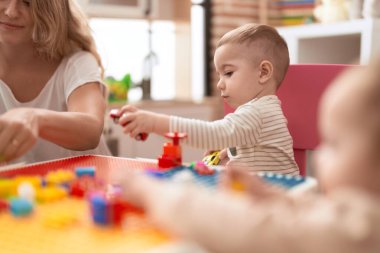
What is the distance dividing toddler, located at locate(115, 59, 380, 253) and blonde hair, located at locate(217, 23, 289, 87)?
0.70 meters

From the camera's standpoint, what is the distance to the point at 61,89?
52.5 inches

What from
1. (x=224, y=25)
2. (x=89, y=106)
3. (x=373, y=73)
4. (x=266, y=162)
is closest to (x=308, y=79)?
(x=266, y=162)

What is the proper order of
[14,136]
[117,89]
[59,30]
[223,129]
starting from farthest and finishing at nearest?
1. [117,89]
2. [59,30]
3. [223,129]
4. [14,136]

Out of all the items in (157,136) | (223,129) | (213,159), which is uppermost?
(223,129)

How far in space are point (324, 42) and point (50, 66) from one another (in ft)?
4.26

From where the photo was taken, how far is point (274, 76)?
1.18m

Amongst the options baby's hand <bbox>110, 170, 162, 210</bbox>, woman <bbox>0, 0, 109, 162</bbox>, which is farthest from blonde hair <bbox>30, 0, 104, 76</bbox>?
baby's hand <bbox>110, 170, 162, 210</bbox>

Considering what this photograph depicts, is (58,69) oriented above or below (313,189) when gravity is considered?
above

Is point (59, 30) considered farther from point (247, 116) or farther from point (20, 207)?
point (20, 207)

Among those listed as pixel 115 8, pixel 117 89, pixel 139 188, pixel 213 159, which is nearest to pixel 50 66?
pixel 213 159

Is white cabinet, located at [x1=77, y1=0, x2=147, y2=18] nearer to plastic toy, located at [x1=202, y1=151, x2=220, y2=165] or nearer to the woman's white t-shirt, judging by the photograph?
the woman's white t-shirt

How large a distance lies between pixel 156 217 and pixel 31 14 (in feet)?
3.14

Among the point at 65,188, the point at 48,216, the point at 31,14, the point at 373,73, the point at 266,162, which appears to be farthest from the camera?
the point at 31,14

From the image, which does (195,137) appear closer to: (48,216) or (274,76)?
(274,76)
